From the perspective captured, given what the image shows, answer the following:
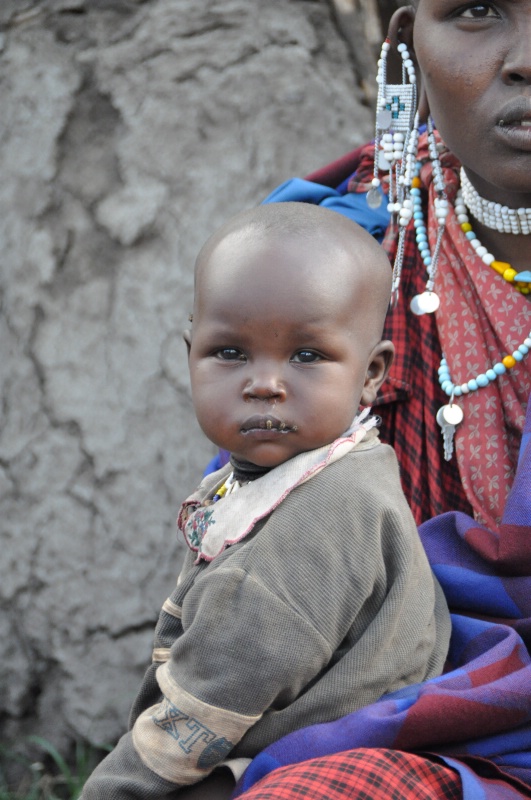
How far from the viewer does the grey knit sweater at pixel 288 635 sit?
4.40ft

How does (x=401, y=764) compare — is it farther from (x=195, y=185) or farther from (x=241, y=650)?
(x=195, y=185)

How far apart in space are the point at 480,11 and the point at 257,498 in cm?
95

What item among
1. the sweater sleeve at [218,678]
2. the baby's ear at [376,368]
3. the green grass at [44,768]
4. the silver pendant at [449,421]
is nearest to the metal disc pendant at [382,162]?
the silver pendant at [449,421]

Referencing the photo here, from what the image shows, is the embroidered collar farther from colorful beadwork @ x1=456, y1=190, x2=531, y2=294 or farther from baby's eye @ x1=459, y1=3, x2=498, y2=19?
baby's eye @ x1=459, y1=3, x2=498, y2=19

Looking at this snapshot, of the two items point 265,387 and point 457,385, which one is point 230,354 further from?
point 457,385

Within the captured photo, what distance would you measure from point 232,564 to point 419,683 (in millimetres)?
313

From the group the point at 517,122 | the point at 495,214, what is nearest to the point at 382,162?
the point at 495,214

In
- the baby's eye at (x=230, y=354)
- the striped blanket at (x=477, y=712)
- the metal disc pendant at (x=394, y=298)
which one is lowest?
the striped blanket at (x=477, y=712)

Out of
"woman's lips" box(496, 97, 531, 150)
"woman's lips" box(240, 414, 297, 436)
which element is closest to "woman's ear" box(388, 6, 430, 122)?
"woman's lips" box(496, 97, 531, 150)

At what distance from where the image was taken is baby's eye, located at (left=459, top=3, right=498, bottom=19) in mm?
1792

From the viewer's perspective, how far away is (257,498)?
1452mm

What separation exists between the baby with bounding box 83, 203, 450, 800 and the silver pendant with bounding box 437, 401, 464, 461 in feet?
1.15

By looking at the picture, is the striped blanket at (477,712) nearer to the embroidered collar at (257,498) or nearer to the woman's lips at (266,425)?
the embroidered collar at (257,498)

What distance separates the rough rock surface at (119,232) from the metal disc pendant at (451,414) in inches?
40.9
